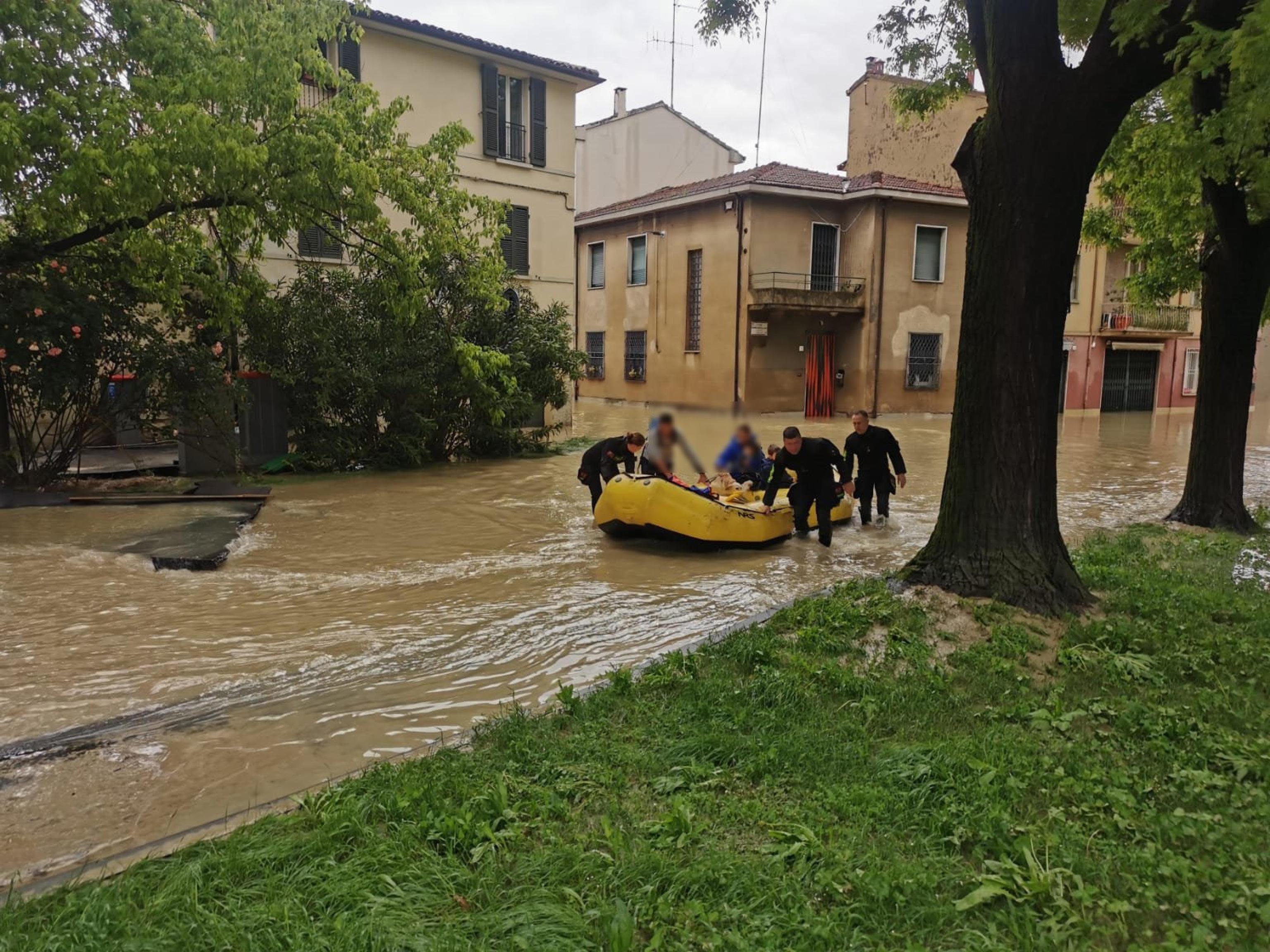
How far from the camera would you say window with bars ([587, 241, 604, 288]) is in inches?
389

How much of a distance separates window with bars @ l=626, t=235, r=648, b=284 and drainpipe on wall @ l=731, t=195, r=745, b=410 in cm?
84

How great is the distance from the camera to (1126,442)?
25.3 meters

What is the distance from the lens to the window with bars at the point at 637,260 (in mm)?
7550

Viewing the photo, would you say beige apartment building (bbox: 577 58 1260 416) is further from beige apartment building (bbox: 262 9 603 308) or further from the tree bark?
beige apartment building (bbox: 262 9 603 308)

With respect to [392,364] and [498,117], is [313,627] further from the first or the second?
[498,117]

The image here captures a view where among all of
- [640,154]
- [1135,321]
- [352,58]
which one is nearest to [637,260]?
[352,58]

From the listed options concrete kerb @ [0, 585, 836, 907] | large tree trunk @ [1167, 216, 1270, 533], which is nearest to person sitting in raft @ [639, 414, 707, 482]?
concrete kerb @ [0, 585, 836, 907]

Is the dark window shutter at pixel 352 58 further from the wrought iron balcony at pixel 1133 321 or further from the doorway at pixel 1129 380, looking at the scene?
the doorway at pixel 1129 380

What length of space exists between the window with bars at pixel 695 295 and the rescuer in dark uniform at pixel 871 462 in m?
5.33

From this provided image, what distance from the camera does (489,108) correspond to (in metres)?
22.2

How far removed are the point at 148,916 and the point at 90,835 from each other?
50.1 inches

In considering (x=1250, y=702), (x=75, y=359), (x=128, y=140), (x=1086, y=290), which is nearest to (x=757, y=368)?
(x=1250, y=702)

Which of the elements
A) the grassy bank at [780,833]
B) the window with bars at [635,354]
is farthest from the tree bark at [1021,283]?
the window with bars at [635,354]

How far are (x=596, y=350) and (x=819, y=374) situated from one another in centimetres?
356
